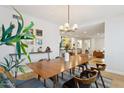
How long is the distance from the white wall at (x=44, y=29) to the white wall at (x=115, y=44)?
2532 mm

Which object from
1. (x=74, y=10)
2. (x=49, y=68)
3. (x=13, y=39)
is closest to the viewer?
(x=13, y=39)

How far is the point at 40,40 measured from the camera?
15.7 ft

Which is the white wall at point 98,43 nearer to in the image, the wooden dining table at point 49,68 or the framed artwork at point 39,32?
the framed artwork at point 39,32

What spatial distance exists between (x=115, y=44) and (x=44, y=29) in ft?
10.1

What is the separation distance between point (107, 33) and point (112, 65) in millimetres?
1308

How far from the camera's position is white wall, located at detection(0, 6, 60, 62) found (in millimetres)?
3469

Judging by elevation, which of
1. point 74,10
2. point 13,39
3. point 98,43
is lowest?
point 13,39

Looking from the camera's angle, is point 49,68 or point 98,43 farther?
point 98,43

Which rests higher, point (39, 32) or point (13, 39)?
point (39, 32)

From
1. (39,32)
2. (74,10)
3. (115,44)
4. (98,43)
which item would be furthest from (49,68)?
(98,43)

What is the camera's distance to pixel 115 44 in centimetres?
422

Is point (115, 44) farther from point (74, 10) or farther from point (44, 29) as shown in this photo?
point (44, 29)
